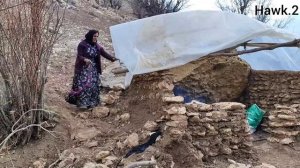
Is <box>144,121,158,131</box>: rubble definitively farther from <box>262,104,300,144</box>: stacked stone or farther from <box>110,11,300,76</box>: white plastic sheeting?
<box>262,104,300,144</box>: stacked stone

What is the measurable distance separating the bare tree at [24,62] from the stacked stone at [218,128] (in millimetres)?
1539

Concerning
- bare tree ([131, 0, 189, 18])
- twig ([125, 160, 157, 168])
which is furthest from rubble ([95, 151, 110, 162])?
bare tree ([131, 0, 189, 18])

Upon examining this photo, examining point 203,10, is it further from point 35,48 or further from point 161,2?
point 161,2

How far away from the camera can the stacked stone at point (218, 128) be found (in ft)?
15.0

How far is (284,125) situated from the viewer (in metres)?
5.79

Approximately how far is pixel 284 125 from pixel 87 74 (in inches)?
100

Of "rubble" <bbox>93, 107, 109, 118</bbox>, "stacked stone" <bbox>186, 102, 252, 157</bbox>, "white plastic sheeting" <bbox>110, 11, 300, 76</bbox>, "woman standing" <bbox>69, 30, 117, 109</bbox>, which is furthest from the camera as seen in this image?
"woman standing" <bbox>69, 30, 117, 109</bbox>

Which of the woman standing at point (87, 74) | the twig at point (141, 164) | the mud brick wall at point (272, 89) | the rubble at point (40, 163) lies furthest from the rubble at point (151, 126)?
the mud brick wall at point (272, 89)

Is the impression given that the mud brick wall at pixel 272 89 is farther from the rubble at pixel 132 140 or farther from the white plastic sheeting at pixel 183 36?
the rubble at pixel 132 140

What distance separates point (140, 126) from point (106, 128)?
43 cm

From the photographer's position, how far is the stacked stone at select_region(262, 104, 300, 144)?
5.76 metres

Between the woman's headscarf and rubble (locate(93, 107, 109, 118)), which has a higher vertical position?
the woman's headscarf

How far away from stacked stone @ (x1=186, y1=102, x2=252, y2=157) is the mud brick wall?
88.2 inches

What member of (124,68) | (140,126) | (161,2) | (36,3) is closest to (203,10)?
(124,68)
